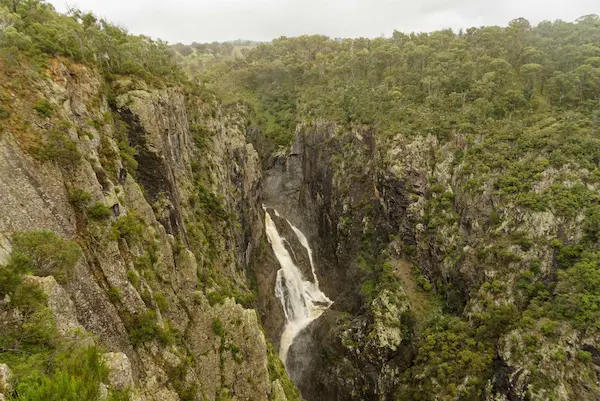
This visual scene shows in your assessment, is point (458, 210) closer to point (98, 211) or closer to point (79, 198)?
point (98, 211)

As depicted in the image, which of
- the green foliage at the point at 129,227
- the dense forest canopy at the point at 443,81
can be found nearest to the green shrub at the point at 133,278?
the green foliage at the point at 129,227

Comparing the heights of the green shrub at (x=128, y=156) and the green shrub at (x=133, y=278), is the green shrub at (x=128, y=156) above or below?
above

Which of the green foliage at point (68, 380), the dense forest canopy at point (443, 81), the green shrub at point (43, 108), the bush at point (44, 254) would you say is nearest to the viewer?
the green foliage at point (68, 380)

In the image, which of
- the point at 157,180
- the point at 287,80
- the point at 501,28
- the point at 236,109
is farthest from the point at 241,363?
the point at 501,28

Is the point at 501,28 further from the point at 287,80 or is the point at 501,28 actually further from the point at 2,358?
the point at 2,358

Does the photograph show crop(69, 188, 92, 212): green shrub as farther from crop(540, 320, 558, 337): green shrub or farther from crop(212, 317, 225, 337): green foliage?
crop(540, 320, 558, 337): green shrub

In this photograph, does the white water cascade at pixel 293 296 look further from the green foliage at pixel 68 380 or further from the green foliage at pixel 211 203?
the green foliage at pixel 68 380
